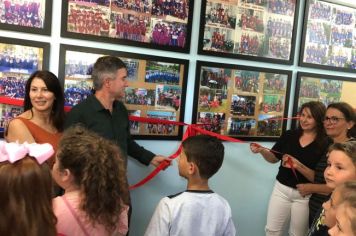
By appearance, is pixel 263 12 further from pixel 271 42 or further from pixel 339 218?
pixel 339 218

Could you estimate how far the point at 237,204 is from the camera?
126 inches

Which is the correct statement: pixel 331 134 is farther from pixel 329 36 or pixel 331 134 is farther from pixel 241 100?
pixel 329 36

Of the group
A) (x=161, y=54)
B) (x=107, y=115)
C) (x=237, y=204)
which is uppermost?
(x=161, y=54)

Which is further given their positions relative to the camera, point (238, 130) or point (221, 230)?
point (238, 130)

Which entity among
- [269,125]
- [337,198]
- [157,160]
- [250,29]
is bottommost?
[157,160]

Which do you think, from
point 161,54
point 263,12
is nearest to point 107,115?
point 161,54

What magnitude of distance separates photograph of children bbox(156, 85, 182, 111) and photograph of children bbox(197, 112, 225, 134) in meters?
0.23

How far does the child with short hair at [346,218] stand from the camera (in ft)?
4.17

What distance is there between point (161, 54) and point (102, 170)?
1419mm

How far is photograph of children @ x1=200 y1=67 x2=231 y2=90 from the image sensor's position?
9.39 ft

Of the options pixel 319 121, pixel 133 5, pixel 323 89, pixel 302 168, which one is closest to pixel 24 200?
pixel 133 5

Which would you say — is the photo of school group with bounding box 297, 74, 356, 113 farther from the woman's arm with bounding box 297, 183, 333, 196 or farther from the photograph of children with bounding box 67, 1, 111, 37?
the photograph of children with bounding box 67, 1, 111, 37

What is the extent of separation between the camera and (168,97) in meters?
2.77

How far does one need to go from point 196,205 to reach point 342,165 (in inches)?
33.4
